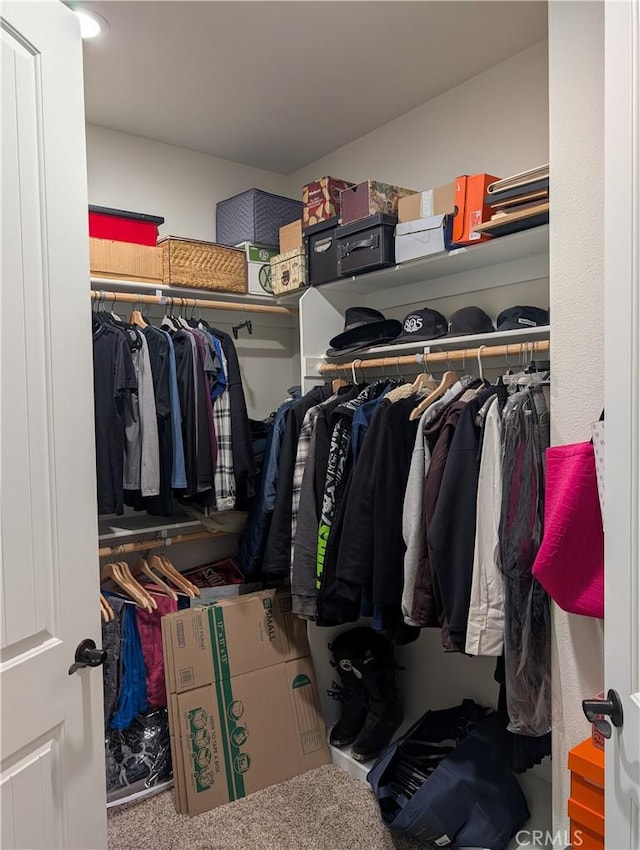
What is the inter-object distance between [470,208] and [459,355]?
504 millimetres

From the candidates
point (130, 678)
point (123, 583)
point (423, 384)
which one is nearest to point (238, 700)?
point (130, 678)

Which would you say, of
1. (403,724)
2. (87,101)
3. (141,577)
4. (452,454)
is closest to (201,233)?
(87,101)

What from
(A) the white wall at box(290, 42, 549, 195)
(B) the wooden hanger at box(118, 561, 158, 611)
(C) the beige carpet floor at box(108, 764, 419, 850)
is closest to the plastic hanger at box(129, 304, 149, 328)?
(B) the wooden hanger at box(118, 561, 158, 611)

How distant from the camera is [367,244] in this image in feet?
8.04

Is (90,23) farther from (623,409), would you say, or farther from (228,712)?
(228,712)

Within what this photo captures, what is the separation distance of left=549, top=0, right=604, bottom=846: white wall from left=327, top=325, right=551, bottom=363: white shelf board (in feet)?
0.67

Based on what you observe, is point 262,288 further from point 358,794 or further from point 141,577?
point 358,794

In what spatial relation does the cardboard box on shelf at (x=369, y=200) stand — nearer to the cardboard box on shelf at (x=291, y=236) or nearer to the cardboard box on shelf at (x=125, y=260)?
the cardboard box on shelf at (x=291, y=236)

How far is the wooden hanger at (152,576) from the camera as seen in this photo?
262 cm

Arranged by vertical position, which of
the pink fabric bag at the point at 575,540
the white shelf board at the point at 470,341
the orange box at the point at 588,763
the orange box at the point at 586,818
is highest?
the white shelf board at the point at 470,341

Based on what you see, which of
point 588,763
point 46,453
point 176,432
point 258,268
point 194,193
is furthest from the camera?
point 194,193

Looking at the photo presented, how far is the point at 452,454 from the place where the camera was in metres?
1.93

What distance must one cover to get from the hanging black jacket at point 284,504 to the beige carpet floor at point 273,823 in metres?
0.84

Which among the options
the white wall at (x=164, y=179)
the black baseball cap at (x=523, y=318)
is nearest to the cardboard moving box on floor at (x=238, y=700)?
the black baseball cap at (x=523, y=318)
